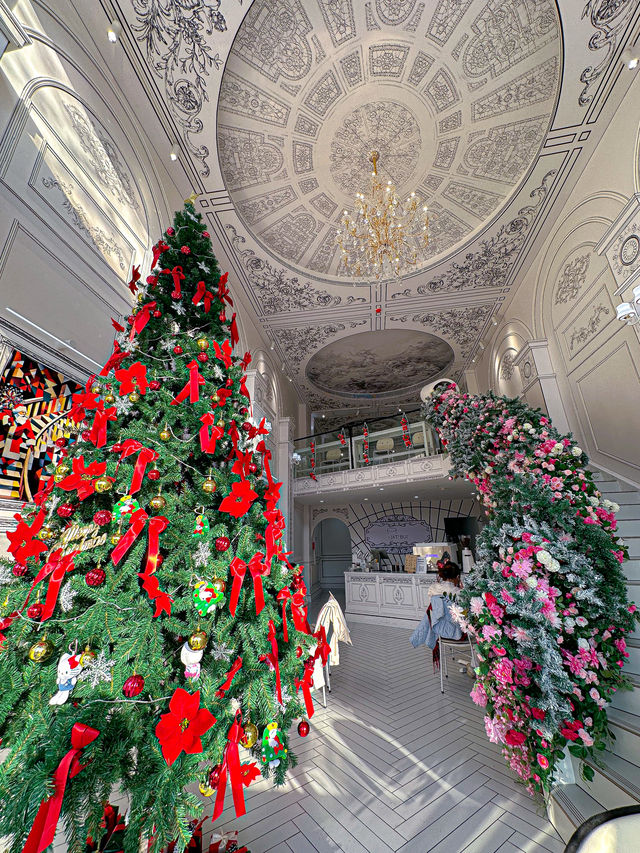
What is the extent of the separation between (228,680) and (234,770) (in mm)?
230

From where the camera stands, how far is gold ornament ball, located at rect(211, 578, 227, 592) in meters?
1.18

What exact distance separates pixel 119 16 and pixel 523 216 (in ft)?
17.9

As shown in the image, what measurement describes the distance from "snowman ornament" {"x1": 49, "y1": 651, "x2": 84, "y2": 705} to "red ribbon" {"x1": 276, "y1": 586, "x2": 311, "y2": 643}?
0.68 m

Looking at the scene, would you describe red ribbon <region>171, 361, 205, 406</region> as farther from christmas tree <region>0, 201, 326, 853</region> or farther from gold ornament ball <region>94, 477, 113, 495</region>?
gold ornament ball <region>94, 477, 113, 495</region>

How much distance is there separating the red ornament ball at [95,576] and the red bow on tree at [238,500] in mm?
426

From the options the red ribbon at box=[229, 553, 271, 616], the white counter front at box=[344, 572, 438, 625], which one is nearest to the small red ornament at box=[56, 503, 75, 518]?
the red ribbon at box=[229, 553, 271, 616]

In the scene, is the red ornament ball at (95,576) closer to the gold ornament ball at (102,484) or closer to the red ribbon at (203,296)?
the gold ornament ball at (102,484)

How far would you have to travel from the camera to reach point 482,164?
469cm

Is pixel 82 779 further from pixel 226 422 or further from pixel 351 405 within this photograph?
pixel 351 405

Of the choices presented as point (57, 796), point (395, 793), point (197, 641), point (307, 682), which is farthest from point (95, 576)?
point (395, 793)

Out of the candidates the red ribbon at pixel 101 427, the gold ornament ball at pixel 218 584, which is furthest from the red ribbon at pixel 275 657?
the red ribbon at pixel 101 427

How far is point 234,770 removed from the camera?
1.03 m

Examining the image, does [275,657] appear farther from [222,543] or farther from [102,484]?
[102,484]

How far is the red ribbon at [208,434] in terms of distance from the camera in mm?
1354
